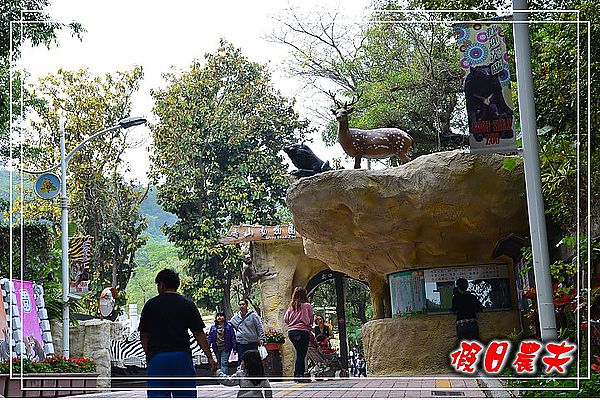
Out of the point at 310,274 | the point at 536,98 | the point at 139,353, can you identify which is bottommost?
the point at 139,353

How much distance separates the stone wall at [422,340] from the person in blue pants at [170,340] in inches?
280

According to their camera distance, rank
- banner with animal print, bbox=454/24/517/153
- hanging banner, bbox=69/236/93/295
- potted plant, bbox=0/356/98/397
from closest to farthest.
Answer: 1. banner with animal print, bbox=454/24/517/153
2. potted plant, bbox=0/356/98/397
3. hanging banner, bbox=69/236/93/295

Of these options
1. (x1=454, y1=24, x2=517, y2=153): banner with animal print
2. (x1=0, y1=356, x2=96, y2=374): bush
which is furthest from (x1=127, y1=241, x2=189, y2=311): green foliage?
(x1=454, y1=24, x2=517, y2=153): banner with animal print

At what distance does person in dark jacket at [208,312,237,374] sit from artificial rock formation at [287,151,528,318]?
2.03 meters

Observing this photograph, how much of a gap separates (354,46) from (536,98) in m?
9.50

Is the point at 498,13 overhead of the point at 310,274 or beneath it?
overhead

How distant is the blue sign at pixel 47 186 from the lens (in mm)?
12281

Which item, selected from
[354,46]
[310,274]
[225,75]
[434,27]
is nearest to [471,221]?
[434,27]

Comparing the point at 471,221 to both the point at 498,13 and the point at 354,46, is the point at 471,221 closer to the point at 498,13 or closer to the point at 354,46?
the point at 498,13

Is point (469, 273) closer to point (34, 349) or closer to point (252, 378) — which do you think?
point (252, 378)

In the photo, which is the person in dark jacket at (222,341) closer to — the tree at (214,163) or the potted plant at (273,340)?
the potted plant at (273,340)

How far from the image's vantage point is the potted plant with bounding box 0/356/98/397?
977 centimetres

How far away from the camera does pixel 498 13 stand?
945 cm

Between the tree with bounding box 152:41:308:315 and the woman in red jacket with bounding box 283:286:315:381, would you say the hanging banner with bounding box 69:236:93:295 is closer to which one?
the tree with bounding box 152:41:308:315
